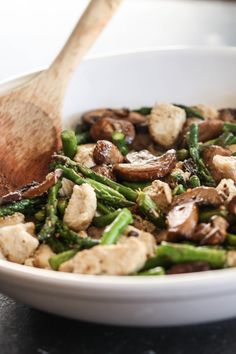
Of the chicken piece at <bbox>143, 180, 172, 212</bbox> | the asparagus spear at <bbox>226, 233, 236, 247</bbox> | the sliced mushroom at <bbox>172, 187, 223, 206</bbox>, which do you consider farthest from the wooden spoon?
the asparagus spear at <bbox>226, 233, 236, 247</bbox>

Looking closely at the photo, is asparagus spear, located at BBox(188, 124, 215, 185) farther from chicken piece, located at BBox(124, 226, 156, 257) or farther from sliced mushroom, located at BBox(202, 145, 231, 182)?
chicken piece, located at BBox(124, 226, 156, 257)

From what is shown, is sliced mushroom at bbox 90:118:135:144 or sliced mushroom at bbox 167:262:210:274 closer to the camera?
sliced mushroom at bbox 167:262:210:274

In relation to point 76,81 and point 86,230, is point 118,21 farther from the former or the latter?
point 86,230

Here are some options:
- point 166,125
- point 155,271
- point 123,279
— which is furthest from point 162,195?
point 166,125

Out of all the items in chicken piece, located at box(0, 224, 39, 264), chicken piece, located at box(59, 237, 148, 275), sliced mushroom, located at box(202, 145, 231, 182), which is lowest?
sliced mushroom, located at box(202, 145, 231, 182)

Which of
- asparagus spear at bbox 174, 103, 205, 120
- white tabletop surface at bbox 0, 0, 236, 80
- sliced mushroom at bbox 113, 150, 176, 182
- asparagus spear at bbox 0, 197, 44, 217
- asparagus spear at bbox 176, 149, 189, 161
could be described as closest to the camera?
asparagus spear at bbox 0, 197, 44, 217

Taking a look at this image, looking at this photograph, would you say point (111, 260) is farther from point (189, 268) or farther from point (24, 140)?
point (24, 140)
